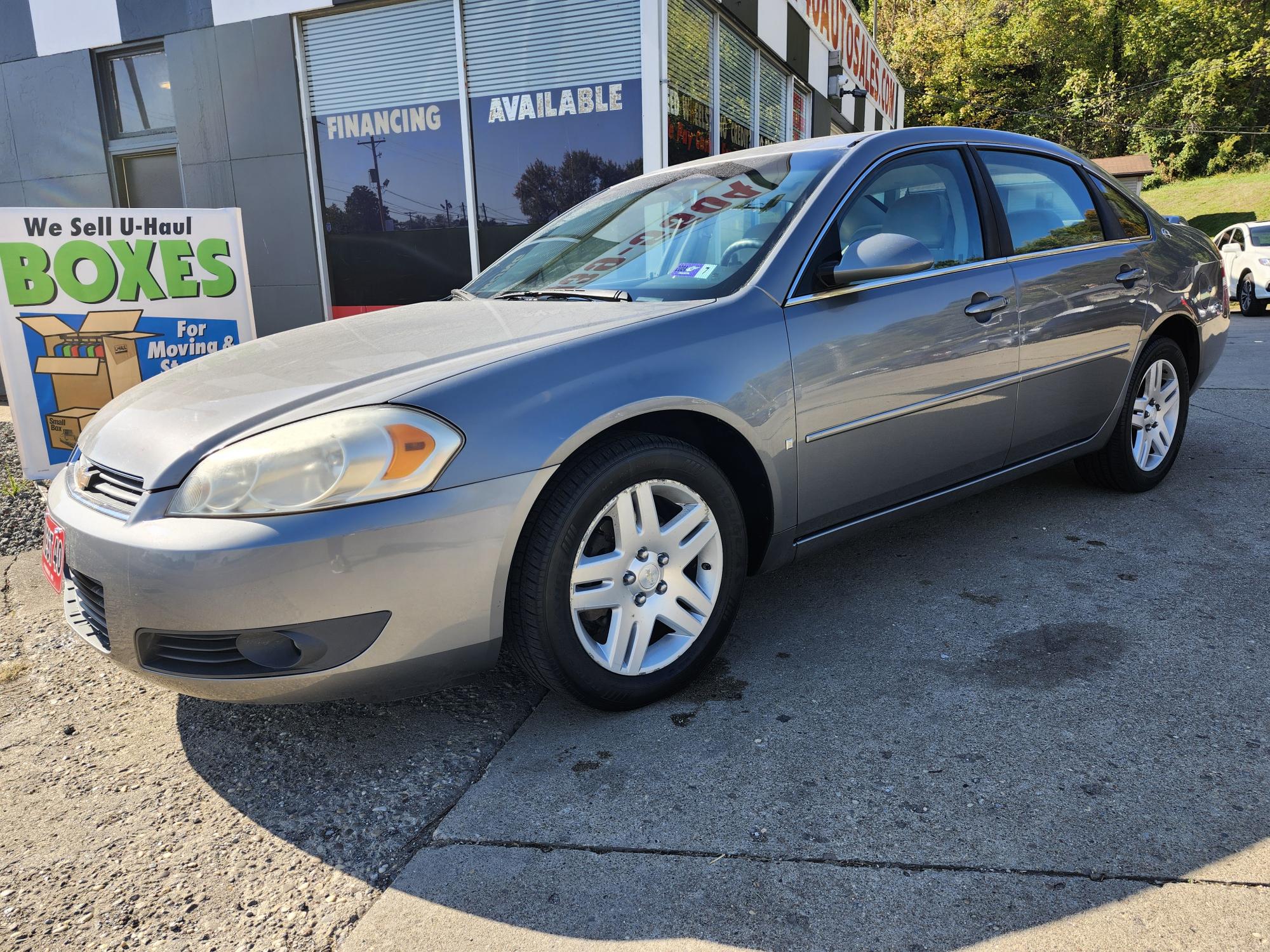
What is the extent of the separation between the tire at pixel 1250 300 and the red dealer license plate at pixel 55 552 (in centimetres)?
1666

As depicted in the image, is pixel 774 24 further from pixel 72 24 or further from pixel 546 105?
pixel 72 24

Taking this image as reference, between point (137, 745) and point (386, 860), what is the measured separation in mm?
954

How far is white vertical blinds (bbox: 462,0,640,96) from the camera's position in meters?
6.98

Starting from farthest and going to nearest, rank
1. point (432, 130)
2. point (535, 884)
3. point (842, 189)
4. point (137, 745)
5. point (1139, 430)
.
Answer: point (432, 130)
point (1139, 430)
point (842, 189)
point (137, 745)
point (535, 884)

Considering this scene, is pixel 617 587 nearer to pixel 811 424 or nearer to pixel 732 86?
pixel 811 424

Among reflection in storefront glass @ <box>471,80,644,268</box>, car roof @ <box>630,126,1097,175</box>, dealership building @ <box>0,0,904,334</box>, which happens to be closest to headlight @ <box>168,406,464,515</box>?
car roof @ <box>630,126,1097,175</box>

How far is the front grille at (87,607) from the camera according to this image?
7.11 feet

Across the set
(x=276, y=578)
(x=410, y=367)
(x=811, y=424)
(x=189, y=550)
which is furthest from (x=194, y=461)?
(x=811, y=424)

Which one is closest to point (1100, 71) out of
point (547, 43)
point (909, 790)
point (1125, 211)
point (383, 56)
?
point (547, 43)

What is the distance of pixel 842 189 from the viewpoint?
9.54ft

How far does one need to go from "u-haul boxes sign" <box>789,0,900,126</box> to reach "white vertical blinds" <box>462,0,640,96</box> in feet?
12.0

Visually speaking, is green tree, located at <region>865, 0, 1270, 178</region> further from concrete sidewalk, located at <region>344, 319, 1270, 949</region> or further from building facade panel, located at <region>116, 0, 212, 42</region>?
concrete sidewalk, located at <region>344, 319, 1270, 949</region>

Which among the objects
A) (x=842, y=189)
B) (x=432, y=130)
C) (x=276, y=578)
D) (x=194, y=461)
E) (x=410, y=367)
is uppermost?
(x=432, y=130)

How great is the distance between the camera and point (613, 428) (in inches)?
93.9
